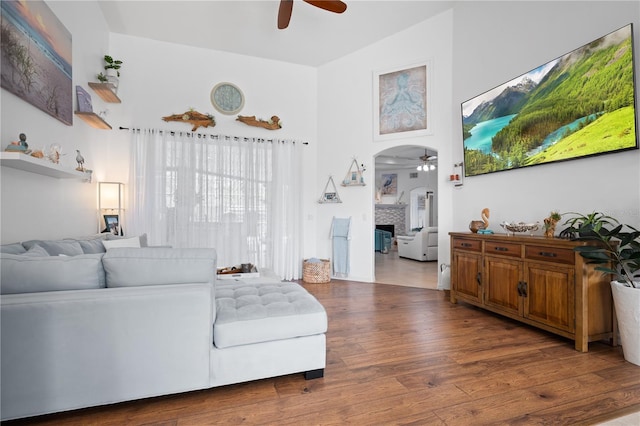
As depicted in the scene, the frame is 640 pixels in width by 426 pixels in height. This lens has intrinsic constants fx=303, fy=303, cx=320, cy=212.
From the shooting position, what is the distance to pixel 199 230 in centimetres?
472

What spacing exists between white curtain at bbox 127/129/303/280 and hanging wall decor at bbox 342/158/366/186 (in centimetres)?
84

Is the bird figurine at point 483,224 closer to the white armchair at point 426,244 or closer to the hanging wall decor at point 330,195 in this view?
the hanging wall decor at point 330,195

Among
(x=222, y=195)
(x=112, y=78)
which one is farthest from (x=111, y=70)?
(x=222, y=195)

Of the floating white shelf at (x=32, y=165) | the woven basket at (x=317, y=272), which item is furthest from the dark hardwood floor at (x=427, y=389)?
the woven basket at (x=317, y=272)

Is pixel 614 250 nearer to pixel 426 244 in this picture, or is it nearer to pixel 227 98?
pixel 426 244

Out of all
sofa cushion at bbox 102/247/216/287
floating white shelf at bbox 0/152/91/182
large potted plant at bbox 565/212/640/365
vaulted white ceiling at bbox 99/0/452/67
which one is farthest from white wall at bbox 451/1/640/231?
floating white shelf at bbox 0/152/91/182

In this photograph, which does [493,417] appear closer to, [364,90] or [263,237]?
[263,237]

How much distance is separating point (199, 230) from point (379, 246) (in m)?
6.10

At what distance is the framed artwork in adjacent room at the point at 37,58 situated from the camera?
2.12 meters

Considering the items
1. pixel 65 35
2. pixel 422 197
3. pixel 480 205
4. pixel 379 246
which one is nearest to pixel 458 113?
pixel 480 205

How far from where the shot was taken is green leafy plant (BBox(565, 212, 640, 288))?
7.31ft

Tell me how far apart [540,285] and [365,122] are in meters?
3.44

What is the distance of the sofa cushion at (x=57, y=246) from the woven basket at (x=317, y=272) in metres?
3.13

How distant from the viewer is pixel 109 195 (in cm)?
404
